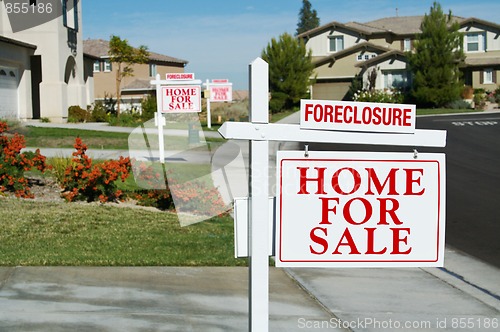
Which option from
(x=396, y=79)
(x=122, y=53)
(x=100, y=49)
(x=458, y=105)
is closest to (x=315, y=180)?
(x=122, y=53)

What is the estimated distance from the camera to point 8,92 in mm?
33500

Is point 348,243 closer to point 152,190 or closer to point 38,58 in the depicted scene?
point 152,190

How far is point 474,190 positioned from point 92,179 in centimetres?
864

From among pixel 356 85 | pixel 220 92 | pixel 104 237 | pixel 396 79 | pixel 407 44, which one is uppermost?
pixel 407 44

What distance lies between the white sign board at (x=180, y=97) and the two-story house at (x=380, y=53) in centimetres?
3656

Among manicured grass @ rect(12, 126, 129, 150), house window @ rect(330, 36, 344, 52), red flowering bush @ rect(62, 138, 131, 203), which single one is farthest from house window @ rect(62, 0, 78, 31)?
house window @ rect(330, 36, 344, 52)

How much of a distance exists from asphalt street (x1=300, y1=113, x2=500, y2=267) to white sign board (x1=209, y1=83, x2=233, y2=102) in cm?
1202

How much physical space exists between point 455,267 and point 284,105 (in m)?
40.6

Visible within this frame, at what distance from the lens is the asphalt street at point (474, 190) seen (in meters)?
11.2


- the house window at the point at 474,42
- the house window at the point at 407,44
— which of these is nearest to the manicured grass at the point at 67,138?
the house window at the point at 474,42

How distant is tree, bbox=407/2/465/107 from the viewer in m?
47.9

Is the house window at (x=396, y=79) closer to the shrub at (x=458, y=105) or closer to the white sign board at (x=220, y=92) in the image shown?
the shrub at (x=458, y=105)

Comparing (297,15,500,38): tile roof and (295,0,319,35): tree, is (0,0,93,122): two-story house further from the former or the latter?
(295,0,319,35): tree

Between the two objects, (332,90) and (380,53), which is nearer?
(332,90)
